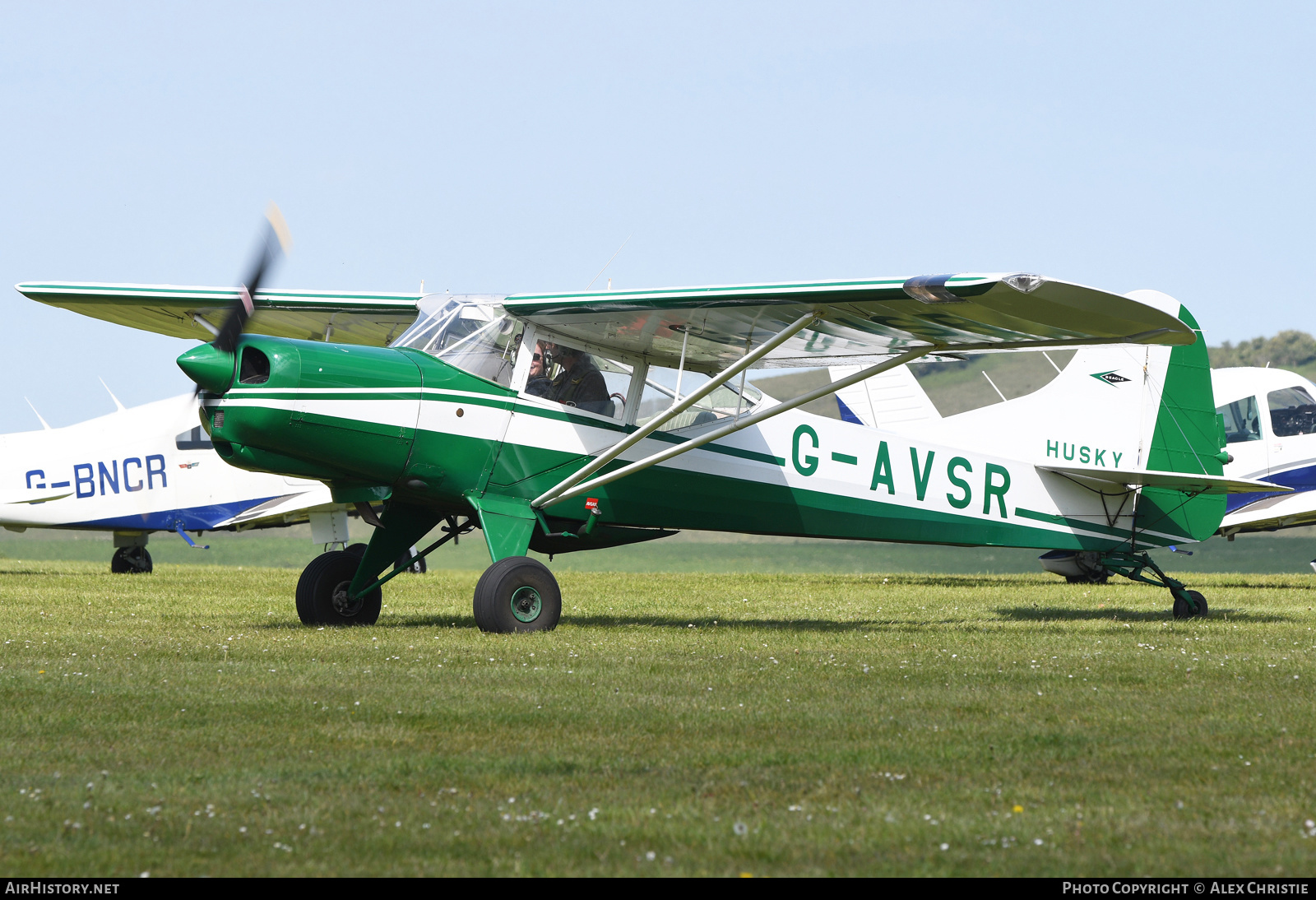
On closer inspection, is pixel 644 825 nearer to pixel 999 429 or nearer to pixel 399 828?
pixel 399 828

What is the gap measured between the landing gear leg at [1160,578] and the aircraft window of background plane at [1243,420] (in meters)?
8.05

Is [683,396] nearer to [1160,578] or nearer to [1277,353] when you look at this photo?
[1160,578]

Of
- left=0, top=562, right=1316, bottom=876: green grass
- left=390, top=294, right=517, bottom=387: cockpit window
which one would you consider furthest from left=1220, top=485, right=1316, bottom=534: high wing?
left=390, top=294, right=517, bottom=387: cockpit window

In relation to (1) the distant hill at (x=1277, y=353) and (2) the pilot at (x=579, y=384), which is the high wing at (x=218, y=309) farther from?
(1) the distant hill at (x=1277, y=353)

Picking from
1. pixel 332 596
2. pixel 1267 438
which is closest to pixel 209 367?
pixel 332 596

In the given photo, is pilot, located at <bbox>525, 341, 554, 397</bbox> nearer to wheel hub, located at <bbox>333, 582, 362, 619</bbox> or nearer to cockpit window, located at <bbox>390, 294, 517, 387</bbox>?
cockpit window, located at <bbox>390, 294, 517, 387</bbox>

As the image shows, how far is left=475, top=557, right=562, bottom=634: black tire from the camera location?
9781 mm

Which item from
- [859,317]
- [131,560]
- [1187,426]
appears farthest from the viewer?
[131,560]

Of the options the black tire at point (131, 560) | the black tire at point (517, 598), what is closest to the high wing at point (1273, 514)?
the black tire at point (517, 598)

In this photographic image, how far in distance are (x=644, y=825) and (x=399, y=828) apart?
771mm

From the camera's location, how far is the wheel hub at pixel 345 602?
36.6ft

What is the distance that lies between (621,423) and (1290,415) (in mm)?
14839

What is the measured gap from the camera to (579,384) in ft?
36.1

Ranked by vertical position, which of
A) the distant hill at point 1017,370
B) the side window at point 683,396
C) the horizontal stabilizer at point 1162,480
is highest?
the distant hill at point 1017,370
